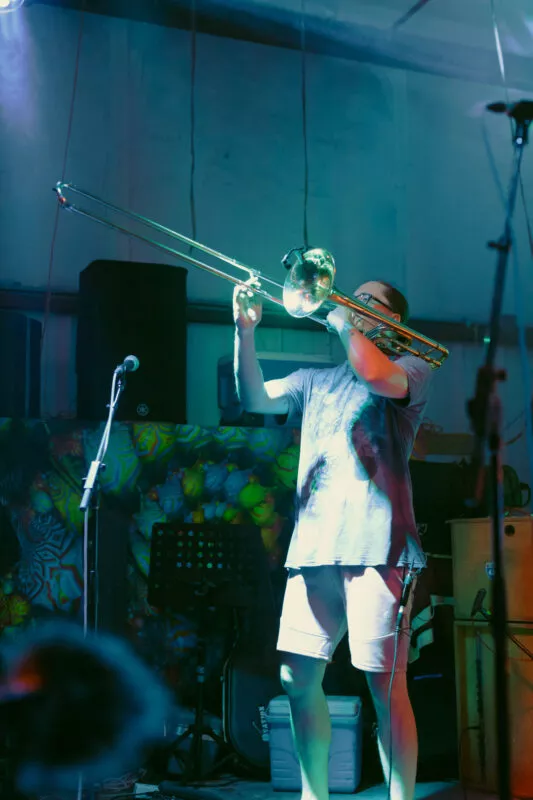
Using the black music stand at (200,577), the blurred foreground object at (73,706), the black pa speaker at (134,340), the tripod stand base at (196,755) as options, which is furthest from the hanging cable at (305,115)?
the tripod stand base at (196,755)

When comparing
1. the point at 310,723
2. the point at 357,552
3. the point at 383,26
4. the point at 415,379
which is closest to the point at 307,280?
the point at 415,379

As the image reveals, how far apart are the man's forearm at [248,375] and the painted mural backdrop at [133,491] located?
124 centimetres

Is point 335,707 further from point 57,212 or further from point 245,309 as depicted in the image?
point 57,212

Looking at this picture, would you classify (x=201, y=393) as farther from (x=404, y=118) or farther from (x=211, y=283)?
(x=404, y=118)

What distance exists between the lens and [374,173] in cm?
540

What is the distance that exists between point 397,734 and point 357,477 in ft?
2.46

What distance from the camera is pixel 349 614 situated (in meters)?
2.57

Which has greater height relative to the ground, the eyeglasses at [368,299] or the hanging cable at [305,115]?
the hanging cable at [305,115]

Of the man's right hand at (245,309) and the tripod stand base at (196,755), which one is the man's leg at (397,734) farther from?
the tripod stand base at (196,755)

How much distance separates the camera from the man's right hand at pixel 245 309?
2.93m

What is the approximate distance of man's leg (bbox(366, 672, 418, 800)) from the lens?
246cm

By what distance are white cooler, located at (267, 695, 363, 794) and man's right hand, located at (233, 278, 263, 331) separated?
1680 millimetres

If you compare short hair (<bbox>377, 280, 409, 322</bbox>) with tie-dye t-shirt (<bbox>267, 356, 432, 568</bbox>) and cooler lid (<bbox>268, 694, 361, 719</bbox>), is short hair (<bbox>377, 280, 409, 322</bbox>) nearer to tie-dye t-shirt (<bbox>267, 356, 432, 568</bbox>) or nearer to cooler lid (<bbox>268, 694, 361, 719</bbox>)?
tie-dye t-shirt (<bbox>267, 356, 432, 568</bbox>)

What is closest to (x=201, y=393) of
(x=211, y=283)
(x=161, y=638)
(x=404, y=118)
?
(x=211, y=283)
